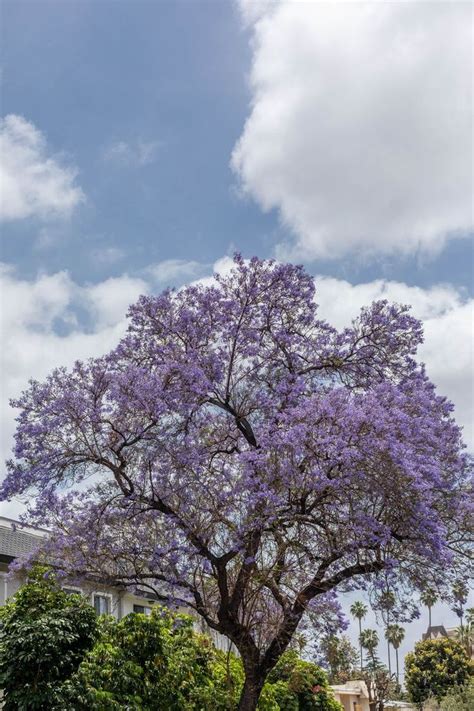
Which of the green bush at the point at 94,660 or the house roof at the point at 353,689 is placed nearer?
the green bush at the point at 94,660

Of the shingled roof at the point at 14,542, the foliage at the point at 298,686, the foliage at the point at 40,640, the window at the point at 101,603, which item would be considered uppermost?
the shingled roof at the point at 14,542

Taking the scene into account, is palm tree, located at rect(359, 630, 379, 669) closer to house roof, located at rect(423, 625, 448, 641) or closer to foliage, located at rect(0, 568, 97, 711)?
house roof, located at rect(423, 625, 448, 641)

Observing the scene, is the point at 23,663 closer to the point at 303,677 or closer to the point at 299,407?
the point at 299,407

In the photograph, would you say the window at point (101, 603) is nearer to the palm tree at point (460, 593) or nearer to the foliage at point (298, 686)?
the foliage at point (298, 686)

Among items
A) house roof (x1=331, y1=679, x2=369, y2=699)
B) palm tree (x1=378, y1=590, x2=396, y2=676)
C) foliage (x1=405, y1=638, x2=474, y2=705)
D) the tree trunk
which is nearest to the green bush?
the tree trunk

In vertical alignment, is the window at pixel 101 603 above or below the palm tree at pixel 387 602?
above

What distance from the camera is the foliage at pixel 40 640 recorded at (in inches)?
574

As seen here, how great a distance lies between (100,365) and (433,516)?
660cm

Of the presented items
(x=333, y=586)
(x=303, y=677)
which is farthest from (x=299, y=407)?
(x=303, y=677)

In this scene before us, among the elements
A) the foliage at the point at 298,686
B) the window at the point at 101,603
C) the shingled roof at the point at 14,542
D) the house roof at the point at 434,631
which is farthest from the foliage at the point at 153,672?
the house roof at the point at 434,631

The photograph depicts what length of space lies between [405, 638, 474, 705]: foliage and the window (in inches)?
1245

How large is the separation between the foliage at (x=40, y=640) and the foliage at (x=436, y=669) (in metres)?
36.9

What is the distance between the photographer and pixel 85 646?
1559 cm

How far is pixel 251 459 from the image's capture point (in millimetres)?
13594
